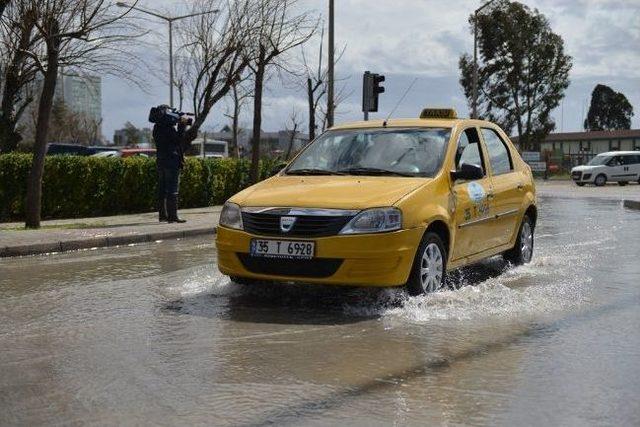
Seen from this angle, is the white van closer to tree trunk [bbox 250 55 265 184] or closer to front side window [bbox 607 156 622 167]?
front side window [bbox 607 156 622 167]

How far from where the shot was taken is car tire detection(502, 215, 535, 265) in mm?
9461

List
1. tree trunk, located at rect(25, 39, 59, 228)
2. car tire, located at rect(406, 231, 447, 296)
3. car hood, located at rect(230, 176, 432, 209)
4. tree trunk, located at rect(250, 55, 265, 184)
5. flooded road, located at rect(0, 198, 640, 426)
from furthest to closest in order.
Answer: tree trunk, located at rect(250, 55, 265, 184) < tree trunk, located at rect(25, 39, 59, 228) < car tire, located at rect(406, 231, 447, 296) < car hood, located at rect(230, 176, 432, 209) < flooded road, located at rect(0, 198, 640, 426)

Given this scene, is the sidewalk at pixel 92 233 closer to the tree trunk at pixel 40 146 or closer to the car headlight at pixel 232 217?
the tree trunk at pixel 40 146

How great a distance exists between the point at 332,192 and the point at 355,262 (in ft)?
2.22

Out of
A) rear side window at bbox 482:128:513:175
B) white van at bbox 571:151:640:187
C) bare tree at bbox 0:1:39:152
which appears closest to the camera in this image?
rear side window at bbox 482:128:513:175

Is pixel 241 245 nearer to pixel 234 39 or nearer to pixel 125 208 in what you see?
pixel 125 208

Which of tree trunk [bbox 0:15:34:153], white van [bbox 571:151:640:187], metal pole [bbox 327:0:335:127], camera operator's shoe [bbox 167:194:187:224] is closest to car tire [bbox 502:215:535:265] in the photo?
camera operator's shoe [bbox 167:194:187:224]

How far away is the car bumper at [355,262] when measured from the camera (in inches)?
259

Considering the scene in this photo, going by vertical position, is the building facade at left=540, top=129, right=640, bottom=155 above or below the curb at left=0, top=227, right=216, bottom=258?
above

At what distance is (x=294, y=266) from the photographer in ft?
22.2

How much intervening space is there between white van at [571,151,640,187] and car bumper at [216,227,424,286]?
1533 inches

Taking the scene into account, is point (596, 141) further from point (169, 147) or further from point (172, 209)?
point (169, 147)

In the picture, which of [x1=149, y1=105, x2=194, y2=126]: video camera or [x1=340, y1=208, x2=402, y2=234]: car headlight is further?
[x1=149, y1=105, x2=194, y2=126]: video camera

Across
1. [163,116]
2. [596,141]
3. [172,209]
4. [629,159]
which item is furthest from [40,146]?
[596,141]
